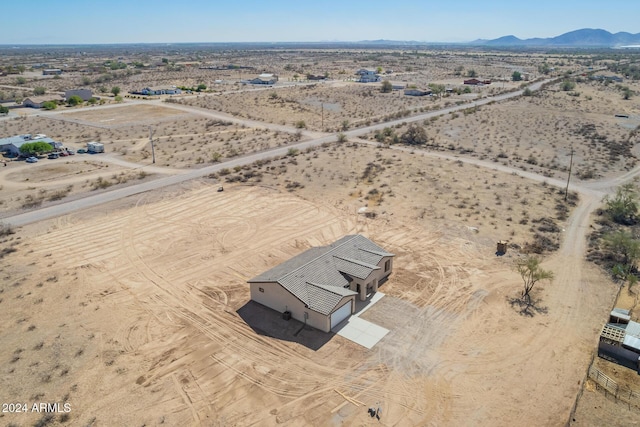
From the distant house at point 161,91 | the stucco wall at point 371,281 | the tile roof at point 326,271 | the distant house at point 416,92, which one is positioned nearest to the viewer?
the tile roof at point 326,271

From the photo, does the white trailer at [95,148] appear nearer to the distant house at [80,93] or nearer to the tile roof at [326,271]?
the tile roof at [326,271]

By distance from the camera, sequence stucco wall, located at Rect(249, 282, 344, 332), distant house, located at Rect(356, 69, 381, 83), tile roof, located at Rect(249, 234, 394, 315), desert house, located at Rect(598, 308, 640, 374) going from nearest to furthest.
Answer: desert house, located at Rect(598, 308, 640, 374) → stucco wall, located at Rect(249, 282, 344, 332) → tile roof, located at Rect(249, 234, 394, 315) → distant house, located at Rect(356, 69, 381, 83)

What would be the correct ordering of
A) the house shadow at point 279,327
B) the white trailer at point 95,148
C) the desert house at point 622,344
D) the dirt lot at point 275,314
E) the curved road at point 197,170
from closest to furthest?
the dirt lot at point 275,314, the desert house at point 622,344, the house shadow at point 279,327, the curved road at point 197,170, the white trailer at point 95,148

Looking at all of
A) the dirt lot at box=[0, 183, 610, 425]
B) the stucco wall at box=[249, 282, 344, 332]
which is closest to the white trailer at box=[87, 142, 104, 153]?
the dirt lot at box=[0, 183, 610, 425]

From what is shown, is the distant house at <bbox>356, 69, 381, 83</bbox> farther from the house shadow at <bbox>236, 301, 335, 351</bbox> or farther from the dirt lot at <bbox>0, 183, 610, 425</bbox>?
the house shadow at <bbox>236, 301, 335, 351</bbox>

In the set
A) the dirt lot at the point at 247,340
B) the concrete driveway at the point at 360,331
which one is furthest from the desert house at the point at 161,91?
the concrete driveway at the point at 360,331

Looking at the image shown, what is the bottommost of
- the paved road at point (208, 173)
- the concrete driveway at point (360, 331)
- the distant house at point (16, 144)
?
the concrete driveway at point (360, 331)

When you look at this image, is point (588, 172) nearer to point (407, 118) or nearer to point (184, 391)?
point (407, 118)
